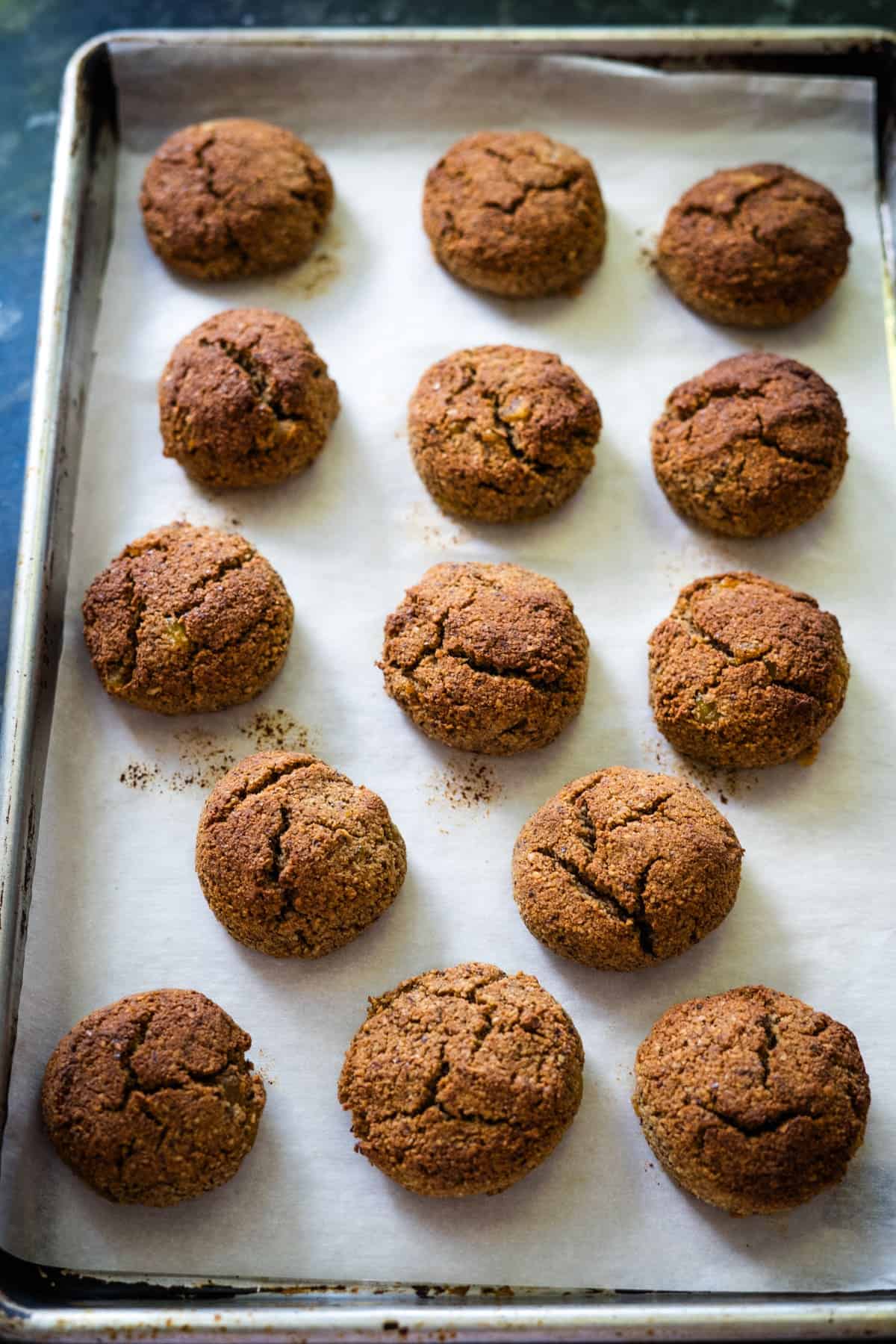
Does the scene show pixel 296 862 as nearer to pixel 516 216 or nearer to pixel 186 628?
pixel 186 628

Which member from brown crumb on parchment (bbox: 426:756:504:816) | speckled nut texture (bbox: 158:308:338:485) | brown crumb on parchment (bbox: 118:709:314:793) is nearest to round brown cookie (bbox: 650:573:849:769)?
brown crumb on parchment (bbox: 426:756:504:816)

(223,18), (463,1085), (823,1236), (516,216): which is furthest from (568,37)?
(823,1236)

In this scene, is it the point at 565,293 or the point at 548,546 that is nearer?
the point at 548,546

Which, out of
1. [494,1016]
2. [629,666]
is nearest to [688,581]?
[629,666]

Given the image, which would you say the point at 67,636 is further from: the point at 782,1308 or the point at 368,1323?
the point at 782,1308

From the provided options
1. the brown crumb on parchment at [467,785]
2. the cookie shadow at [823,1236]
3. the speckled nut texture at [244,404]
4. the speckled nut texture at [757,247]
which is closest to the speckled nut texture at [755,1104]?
the cookie shadow at [823,1236]

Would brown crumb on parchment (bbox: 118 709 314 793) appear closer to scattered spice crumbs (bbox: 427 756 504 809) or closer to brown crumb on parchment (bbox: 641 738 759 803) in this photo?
scattered spice crumbs (bbox: 427 756 504 809)
